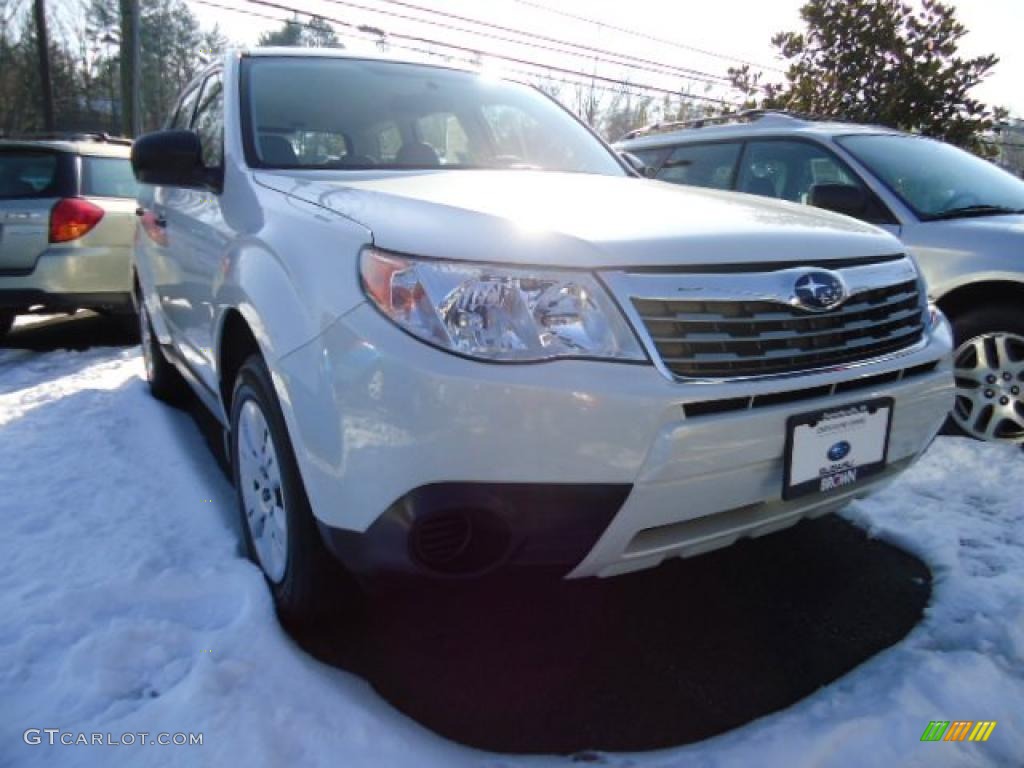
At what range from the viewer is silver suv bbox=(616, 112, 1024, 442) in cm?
339

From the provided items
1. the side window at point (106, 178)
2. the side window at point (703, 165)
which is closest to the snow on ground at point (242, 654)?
the side window at point (703, 165)

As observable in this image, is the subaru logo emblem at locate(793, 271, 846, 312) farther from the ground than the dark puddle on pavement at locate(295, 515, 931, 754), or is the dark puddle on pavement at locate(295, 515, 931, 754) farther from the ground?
the subaru logo emblem at locate(793, 271, 846, 312)

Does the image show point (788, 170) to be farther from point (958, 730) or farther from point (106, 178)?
point (106, 178)

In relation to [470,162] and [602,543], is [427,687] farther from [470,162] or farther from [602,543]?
[470,162]

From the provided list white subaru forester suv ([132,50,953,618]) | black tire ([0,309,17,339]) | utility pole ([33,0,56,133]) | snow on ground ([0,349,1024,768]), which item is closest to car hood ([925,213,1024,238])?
snow on ground ([0,349,1024,768])

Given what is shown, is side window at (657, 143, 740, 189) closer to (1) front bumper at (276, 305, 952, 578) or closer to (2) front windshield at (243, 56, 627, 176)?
(2) front windshield at (243, 56, 627, 176)

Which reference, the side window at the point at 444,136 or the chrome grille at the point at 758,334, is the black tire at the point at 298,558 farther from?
the side window at the point at 444,136

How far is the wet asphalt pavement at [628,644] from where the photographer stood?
1.78 metres

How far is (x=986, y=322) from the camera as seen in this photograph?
11.2ft

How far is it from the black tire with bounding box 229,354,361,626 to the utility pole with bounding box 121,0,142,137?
53.7 ft

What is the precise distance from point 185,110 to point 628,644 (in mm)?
3375

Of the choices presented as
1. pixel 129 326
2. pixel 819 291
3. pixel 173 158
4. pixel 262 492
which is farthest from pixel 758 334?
pixel 129 326

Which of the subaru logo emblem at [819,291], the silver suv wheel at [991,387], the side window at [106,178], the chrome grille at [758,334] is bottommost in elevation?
the silver suv wheel at [991,387]

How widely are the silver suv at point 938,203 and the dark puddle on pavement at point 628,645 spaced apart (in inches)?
53.3
